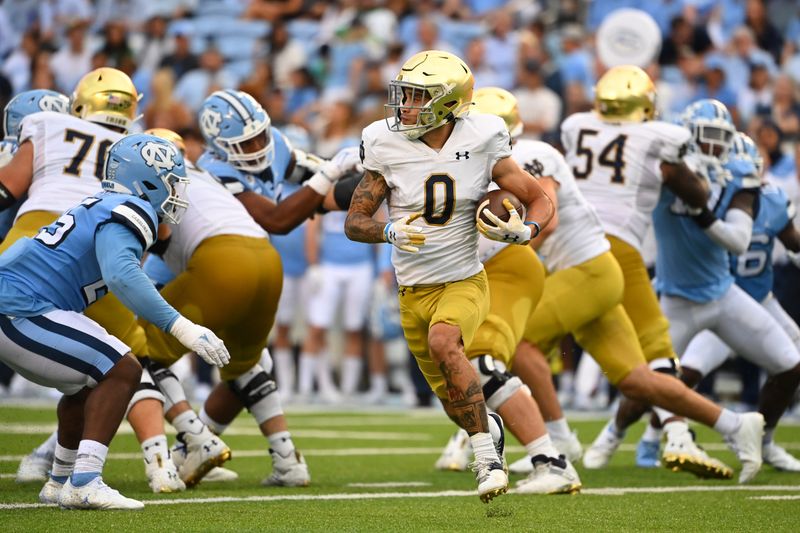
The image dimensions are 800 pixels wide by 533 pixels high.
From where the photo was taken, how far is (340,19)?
16406mm

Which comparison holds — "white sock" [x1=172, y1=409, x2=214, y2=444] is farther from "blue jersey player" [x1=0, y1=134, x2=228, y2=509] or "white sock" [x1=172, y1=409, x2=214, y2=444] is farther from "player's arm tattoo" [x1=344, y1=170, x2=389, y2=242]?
"player's arm tattoo" [x1=344, y1=170, x2=389, y2=242]

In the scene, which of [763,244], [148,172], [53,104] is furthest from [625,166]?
[53,104]

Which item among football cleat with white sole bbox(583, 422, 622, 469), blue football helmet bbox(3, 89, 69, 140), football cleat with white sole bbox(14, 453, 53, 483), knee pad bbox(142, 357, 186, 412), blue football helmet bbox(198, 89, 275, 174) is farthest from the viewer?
football cleat with white sole bbox(583, 422, 622, 469)

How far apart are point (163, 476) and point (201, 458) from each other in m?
0.20

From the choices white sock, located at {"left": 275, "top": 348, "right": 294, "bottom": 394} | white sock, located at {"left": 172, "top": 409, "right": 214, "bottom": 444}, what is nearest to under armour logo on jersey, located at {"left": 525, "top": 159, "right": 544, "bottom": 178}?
white sock, located at {"left": 172, "top": 409, "right": 214, "bottom": 444}

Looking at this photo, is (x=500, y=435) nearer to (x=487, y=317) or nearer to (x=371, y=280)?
(x=487, y=317)

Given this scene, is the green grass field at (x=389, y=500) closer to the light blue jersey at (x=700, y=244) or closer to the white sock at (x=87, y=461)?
the white sock at (x=87, y=461)

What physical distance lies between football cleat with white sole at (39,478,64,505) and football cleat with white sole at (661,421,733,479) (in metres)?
2.98

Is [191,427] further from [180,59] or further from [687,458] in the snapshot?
[180,59]

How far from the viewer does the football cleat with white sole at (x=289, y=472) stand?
22.0 ft

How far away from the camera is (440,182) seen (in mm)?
5598

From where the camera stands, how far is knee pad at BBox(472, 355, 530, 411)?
20.3 feet

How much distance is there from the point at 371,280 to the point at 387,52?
3218 mm

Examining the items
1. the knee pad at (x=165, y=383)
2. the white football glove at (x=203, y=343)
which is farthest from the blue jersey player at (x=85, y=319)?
the knee pad at (x=165, y=383)
